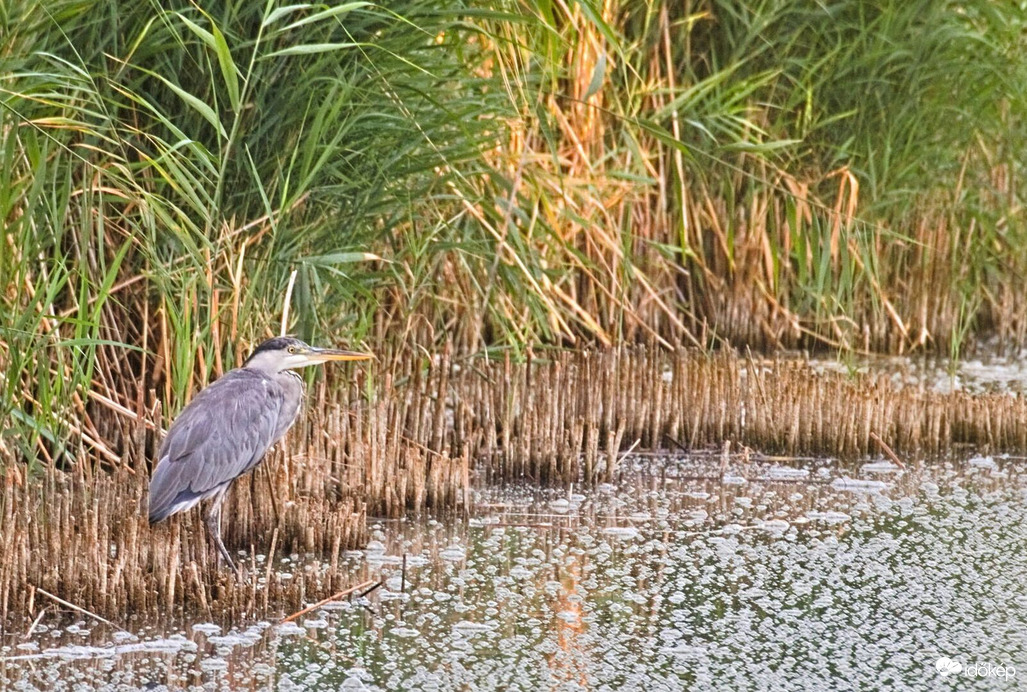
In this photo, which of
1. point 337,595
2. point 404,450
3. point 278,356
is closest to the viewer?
point 337,595

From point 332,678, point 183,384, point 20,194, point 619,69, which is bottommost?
point 332,678

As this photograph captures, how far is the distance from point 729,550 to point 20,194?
2.09 meters

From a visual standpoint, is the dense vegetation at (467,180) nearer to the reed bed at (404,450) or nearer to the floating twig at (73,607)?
the reed bed at (404,450)

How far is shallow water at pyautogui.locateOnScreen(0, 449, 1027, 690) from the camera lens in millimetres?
3414

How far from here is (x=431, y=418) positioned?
5273 mm

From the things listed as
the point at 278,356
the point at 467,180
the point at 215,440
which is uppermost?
the point at 467,180

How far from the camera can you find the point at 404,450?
16.5 ft

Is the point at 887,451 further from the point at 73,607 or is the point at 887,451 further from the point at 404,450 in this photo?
the point at 73,607

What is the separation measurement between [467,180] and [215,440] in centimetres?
186

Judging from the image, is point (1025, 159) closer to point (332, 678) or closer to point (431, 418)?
point (431, 418)

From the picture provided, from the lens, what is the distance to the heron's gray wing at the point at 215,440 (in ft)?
12.9

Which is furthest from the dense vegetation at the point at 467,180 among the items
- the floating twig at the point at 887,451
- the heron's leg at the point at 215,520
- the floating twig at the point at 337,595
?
the floating twig at the point at 337,595

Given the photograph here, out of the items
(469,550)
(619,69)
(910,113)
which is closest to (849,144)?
(910,113)

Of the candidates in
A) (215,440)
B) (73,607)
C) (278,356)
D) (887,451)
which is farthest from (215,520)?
(887,451)
